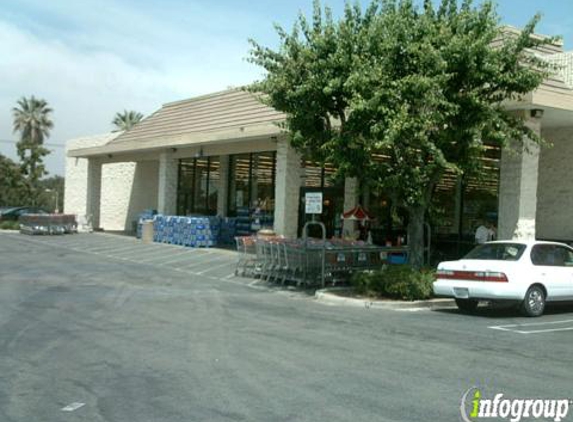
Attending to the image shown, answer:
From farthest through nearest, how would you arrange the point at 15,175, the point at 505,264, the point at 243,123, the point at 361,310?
the point at 15,175 → the point at 243,123 → the point at 361,310 → the point at 505,264

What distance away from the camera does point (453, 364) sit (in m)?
8.12

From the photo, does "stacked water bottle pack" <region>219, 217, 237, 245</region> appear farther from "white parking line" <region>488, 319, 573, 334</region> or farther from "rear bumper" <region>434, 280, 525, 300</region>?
"white parking line" <region>488, 319, 573, 334</region>

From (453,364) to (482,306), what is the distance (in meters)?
6.78

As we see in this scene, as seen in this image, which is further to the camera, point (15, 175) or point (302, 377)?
point (15, 175)

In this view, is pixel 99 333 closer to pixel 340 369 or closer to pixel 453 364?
pixel 340 369

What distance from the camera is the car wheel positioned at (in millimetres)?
12453

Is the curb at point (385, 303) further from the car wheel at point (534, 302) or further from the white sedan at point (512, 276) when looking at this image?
the car wheel at point (534, 302)

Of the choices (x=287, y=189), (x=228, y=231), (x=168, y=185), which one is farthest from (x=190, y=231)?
(x=287, y=189)

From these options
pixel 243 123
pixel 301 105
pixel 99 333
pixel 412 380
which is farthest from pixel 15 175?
pixel 412 380

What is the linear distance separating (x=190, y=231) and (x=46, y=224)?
11.4 metres

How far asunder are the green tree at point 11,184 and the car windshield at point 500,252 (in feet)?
164

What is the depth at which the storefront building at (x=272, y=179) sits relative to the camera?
17438 mm

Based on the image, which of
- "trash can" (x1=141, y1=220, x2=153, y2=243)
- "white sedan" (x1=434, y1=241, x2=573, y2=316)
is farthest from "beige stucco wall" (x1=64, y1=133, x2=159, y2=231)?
"white sedan" (x1=434, y1=241, x2=573, y2=316)

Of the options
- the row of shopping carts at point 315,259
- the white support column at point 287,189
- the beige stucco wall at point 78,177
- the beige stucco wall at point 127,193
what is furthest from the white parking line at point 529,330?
the beige stucco wall at point 78,177
